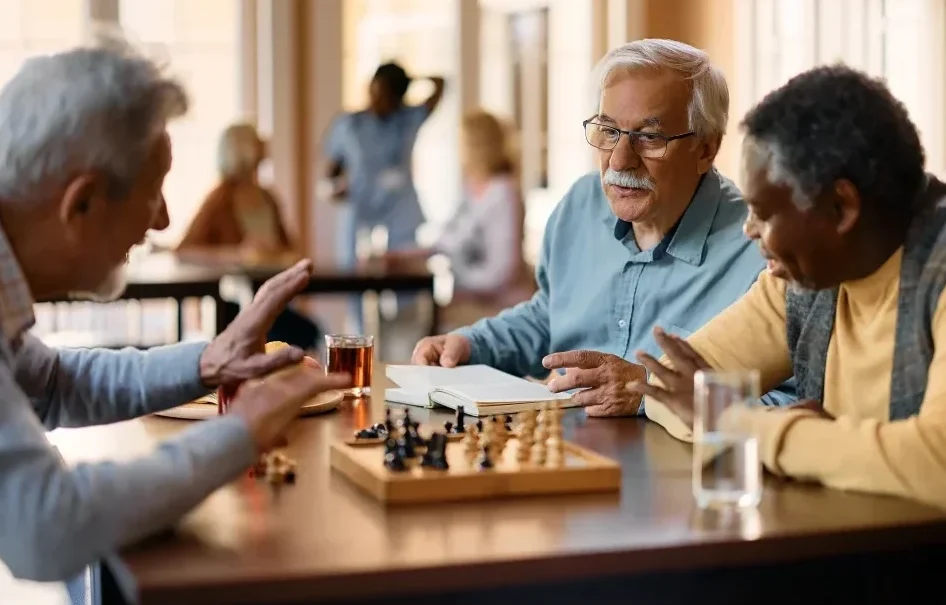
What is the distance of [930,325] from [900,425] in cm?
19

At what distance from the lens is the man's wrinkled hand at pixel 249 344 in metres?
1.78


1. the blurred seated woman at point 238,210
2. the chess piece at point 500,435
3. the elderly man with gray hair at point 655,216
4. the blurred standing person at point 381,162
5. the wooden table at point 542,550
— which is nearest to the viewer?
the wooden table at point 542,550

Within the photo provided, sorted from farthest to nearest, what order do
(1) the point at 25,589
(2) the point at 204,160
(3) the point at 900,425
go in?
(2) the point at 204,160 < (1) the point at 25,589 < (3) the point at 900,425

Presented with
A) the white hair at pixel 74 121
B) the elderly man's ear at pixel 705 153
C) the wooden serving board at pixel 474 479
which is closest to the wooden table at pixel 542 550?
the wooden serving board at pixel 474 479

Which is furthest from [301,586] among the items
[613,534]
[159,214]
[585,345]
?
[585,345]

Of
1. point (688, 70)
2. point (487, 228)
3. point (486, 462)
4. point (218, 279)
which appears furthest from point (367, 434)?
point (487, 228)

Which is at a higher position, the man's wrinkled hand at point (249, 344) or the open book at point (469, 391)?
the man's wrinkled hand at point (249, 344)

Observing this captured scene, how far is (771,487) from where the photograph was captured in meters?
1.53

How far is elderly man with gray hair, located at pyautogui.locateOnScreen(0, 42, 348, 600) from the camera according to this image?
4.02 ft

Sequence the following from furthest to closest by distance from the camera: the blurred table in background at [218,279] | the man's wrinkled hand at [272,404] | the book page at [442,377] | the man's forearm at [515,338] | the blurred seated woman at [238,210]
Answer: the blurred seated woman at [238,210] < the blurred table in background at [218,279] < the man's forearm at [515,338] < the book page at [442,377] < the man's wrinkled hand at [272,404]

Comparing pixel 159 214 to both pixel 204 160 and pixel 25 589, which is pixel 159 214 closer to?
pixel 25 589

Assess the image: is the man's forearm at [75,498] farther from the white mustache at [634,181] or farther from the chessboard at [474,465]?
the white mustache at [634,181]

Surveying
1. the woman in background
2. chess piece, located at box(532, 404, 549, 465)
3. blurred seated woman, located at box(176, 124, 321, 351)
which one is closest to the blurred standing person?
the woman in background

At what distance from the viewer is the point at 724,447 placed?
143 cm
